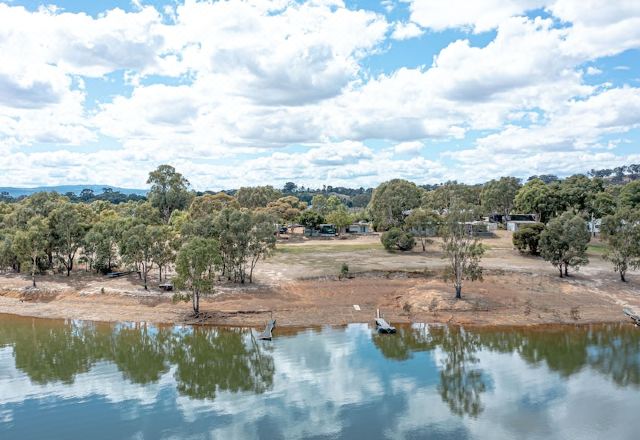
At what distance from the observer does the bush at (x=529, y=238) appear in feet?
193

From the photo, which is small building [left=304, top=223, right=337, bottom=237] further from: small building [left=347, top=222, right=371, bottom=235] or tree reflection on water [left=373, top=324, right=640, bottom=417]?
tree reflection on water [left=373, top=324, right=640, bottom=417]

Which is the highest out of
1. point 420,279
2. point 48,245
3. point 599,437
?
point 48,245

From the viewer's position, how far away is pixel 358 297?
46.2 meters

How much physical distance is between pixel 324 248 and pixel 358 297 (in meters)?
24.2

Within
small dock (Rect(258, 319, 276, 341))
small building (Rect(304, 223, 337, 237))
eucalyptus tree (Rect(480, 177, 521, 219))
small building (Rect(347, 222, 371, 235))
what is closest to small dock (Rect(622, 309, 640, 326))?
small dock (Rect(258, 319, 276, 341))

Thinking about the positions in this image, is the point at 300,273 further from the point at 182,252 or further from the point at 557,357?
the point at 557,357

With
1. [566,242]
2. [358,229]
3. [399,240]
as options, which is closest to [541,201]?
[399,240]

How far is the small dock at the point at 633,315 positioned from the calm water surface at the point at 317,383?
120cm

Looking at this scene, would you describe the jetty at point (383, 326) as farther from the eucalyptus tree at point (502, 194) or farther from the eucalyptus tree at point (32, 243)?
the eucalyptus tree at point (502, 194)

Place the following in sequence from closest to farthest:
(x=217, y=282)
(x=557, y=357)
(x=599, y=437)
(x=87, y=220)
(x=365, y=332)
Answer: (x=599, y=437) → (x=557, y=357) → (x=365, y=332) → (x=217, y=282) → (x=87, y=220)

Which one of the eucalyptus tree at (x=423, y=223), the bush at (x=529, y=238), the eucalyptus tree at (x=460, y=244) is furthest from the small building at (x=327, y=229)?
the eucalyptus tree at (x=460, y=244)

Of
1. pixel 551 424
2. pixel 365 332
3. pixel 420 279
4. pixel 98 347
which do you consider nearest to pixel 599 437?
pixel 551 424

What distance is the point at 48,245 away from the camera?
5294 centimetres

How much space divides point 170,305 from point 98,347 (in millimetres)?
8467
